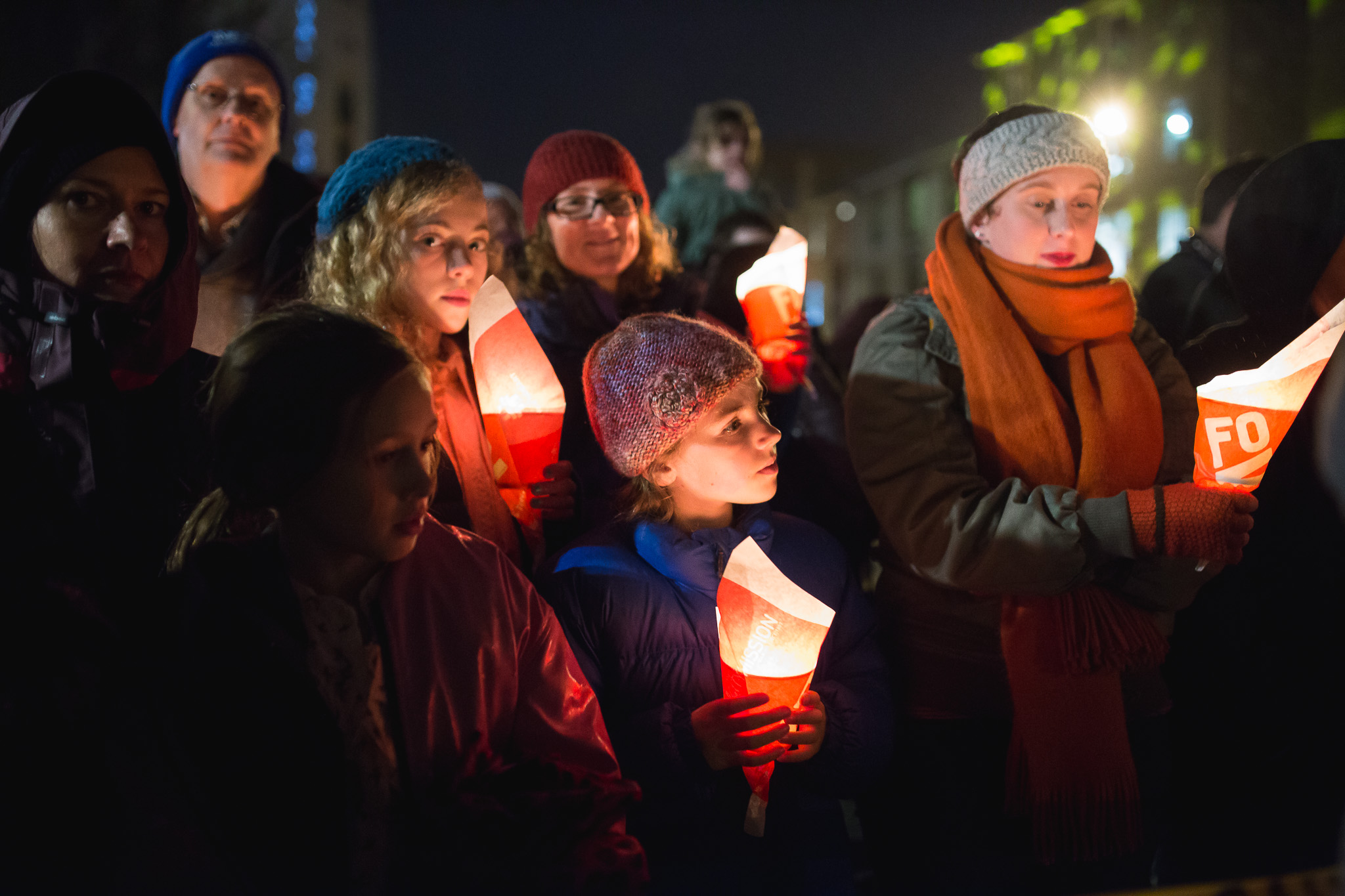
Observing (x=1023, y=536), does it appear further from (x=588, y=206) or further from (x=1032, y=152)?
(x=588, y=206)

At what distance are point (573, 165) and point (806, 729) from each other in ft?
6.83

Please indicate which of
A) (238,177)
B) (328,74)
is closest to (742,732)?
(238,177)

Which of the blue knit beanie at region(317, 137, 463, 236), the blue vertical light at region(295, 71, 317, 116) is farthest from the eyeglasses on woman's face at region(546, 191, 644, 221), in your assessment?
the blue vertical light at region(295, 71, 317, 116)

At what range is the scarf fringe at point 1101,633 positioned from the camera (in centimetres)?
207

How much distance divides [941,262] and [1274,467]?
108cm

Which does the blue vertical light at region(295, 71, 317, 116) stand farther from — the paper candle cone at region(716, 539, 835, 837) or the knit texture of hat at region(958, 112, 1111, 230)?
the paper candle cone at region(716, 539, 835, 837)

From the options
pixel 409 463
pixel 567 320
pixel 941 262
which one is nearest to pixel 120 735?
pixel 409 463

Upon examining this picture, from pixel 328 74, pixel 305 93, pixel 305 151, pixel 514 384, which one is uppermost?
pixel 328 74

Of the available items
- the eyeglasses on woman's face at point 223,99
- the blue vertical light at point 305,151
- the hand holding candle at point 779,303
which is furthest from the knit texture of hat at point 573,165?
the blue vertical light at point 305,151

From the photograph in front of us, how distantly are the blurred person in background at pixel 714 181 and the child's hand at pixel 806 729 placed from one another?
390 centimetres

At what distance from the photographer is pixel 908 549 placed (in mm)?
2141

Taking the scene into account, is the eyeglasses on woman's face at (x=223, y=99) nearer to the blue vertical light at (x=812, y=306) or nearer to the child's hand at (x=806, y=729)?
the blue vertical light at (x=812, y=306)

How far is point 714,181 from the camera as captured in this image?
18.4 feet

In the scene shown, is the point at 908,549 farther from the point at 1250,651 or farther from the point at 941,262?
the point at 1250,651
